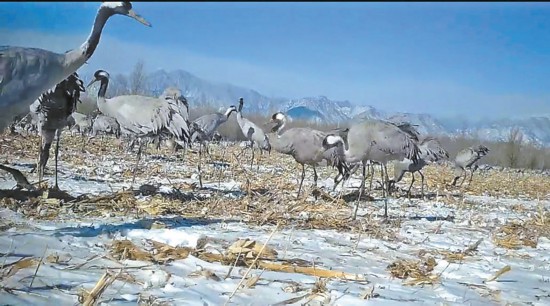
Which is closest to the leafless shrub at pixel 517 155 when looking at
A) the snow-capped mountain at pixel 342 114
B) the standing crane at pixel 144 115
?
the snow-capped mountain at pixel 342 114

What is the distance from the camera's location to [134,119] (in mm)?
10211

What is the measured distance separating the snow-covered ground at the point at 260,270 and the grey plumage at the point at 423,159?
4828 millimetres

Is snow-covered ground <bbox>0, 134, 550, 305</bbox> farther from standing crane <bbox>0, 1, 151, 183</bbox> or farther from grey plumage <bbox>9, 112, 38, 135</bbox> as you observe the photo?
grey plumage <bbox>9, 112, 38, 135</bbox>

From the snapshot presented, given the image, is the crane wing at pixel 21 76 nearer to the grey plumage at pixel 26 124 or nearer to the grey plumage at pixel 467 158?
the grey plumage at pixel 26 124

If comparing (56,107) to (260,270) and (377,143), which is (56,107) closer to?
(377,143)

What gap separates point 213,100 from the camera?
83.7 feet

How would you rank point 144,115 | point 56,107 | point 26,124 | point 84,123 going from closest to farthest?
point 56,107
point 144,115
point 26,124
point 84,123

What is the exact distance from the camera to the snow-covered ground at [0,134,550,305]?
357 cm

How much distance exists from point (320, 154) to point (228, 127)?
55.4 feet

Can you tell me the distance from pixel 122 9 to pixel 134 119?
13.1ft

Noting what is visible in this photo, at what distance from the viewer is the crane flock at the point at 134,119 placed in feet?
16.6

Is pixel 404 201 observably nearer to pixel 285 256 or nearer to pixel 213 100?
pixel 285 256

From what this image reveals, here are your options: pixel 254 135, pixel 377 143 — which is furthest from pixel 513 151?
pixel 377 143

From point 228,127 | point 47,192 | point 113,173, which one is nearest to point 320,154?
point 113,173
